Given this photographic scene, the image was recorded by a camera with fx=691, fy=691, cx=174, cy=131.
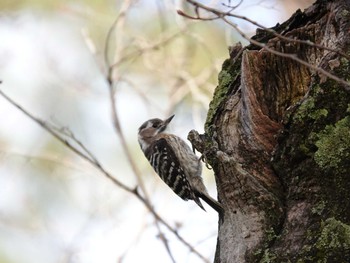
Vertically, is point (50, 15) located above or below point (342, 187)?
above

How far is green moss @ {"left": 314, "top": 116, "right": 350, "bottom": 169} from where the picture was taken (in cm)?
273

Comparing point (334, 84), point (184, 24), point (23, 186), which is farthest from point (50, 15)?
point (334, 84)

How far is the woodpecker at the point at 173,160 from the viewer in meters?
4.94

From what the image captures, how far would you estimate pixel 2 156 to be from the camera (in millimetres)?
6461

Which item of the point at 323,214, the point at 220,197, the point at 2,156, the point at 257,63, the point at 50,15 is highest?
the point at 50,15

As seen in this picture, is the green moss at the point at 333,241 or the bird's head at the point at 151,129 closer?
the green moss at the point at 333,241

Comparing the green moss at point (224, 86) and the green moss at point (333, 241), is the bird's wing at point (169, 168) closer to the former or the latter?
the green moss at point (224, 86)

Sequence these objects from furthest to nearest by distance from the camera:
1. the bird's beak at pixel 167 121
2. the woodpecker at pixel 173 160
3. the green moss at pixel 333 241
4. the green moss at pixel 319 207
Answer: the bird's beak at pixel 167 121 < the woodpecker at pixel 173 160 < the green moss at pixel 319 207 < the green moss at pixel 333 241

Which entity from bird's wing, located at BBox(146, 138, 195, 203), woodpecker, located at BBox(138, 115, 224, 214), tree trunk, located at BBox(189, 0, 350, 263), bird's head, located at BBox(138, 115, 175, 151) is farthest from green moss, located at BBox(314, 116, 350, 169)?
bird's head, located at BBox(138, 115, 175, 151)

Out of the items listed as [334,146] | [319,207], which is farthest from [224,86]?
[319,207]

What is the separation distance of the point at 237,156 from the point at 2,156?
12.6 feet

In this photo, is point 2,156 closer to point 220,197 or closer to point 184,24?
point 184,24

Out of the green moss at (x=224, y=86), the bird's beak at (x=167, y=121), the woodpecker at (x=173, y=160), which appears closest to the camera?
the green moss at (x=224, y=86)

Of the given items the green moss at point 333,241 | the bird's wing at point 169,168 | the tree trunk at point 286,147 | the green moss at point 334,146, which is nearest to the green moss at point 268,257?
the tree trunk at point 286,147
